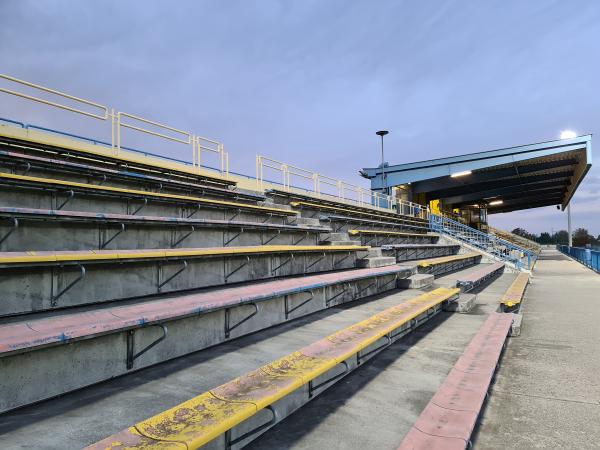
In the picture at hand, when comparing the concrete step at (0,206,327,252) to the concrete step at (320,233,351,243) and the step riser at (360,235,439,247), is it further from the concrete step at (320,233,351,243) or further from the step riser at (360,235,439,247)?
the step riser at (360,235,439,247)

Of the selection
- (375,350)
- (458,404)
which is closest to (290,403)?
(458,404)

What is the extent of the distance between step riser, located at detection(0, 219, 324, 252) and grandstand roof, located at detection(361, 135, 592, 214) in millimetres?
18627

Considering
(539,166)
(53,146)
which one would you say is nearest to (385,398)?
(53,146)

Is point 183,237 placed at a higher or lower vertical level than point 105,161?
lower

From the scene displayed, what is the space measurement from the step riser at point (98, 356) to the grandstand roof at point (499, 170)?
20.2 meters

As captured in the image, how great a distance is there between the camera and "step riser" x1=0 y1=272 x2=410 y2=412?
2094 millimetres

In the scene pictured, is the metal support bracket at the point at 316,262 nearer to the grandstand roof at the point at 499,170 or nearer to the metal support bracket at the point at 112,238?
the metal support bracket at the point at 112,238

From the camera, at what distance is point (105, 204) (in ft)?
14.8

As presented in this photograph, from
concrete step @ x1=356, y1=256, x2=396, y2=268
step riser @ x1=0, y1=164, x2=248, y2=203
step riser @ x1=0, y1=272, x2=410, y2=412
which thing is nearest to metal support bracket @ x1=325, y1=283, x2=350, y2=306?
step riser @ x1=0, y1=272, x2=410, y2=412

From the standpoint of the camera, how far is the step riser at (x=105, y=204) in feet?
12.7

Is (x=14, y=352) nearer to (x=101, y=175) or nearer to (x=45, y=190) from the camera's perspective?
(x=45, y=190)

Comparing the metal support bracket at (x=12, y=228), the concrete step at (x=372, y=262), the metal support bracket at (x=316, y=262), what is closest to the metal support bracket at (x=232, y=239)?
the metal support bracket at (x=316, y=262)

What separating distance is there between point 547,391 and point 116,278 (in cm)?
399

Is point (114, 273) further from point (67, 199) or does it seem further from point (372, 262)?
point (372, 262)
